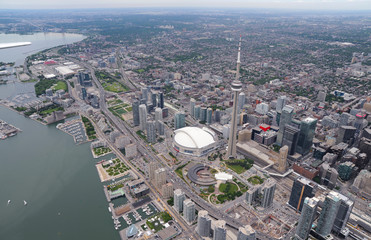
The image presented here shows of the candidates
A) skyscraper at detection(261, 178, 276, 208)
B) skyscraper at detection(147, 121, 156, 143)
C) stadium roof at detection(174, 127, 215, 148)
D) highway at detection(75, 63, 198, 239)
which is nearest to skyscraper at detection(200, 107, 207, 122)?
stadium roof at detection(174, 127, 215, 148)

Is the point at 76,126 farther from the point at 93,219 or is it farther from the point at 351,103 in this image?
the point at 351,103

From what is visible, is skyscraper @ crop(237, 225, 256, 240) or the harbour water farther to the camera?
the harbour water

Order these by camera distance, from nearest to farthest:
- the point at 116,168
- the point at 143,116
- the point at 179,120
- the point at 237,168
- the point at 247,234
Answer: the point at 247,234 < the point at 116,168 < the point at 237,168 < the point at 179,120 < the point at 143,116

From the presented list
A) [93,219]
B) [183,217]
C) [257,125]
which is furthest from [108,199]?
[257,125]

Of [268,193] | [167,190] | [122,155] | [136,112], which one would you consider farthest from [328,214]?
[136,112]

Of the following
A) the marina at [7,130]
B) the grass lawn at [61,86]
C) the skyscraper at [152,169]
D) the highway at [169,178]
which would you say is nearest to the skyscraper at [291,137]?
the highway at [169,178]

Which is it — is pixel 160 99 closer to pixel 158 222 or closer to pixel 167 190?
pixel 167 190

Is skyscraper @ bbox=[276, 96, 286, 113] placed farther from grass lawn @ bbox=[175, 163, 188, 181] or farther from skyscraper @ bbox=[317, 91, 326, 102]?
grass lawn @ bbox=[175, 163, 188, 181]

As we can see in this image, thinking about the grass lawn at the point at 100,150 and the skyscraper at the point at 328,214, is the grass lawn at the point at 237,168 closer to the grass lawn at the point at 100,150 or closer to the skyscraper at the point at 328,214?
the skyscraper at the point at 328,214
